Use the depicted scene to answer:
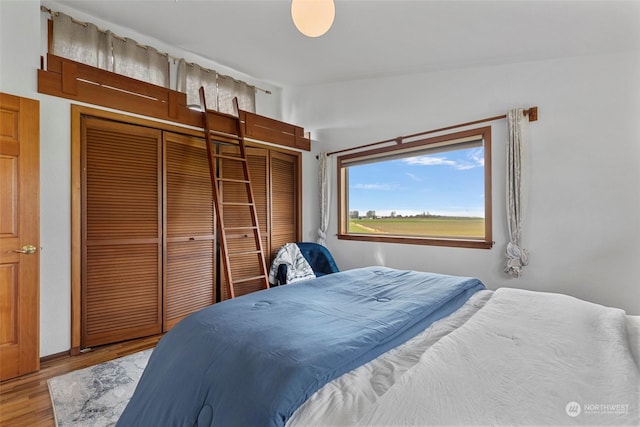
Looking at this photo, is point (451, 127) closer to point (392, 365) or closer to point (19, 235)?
point (392, 365)

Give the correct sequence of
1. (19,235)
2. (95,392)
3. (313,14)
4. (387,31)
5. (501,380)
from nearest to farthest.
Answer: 1. (501,380)
2. (313,14)
3. (95,392)
4. (19,235)
5. (387,31)

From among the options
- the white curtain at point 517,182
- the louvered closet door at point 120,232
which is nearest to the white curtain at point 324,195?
the louvered closet door at point 120,232

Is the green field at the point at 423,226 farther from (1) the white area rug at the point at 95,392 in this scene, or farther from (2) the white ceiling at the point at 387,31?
(1) the white area rug at the point at 95,392

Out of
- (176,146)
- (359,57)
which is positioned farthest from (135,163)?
(359,57)

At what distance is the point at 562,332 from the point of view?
1.14m

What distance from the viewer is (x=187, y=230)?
3.11 meters

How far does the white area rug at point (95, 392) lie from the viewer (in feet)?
5.56

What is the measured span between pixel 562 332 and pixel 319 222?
3148 millimetres

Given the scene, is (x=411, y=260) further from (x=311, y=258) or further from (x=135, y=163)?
(x=135, y=163)

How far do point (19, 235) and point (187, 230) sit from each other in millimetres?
1216

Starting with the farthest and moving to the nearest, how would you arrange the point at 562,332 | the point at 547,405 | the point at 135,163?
the point at 135,163 → the point at 562,332 → the point at 547,405

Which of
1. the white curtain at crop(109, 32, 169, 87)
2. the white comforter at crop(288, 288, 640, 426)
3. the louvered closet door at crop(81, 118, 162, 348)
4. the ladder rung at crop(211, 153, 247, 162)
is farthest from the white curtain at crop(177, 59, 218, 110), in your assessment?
the white comforter at crop(288, 288, 640, 426)

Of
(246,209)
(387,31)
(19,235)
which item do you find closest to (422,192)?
(387,31)

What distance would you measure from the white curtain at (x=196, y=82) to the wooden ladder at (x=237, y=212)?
0.41 m
